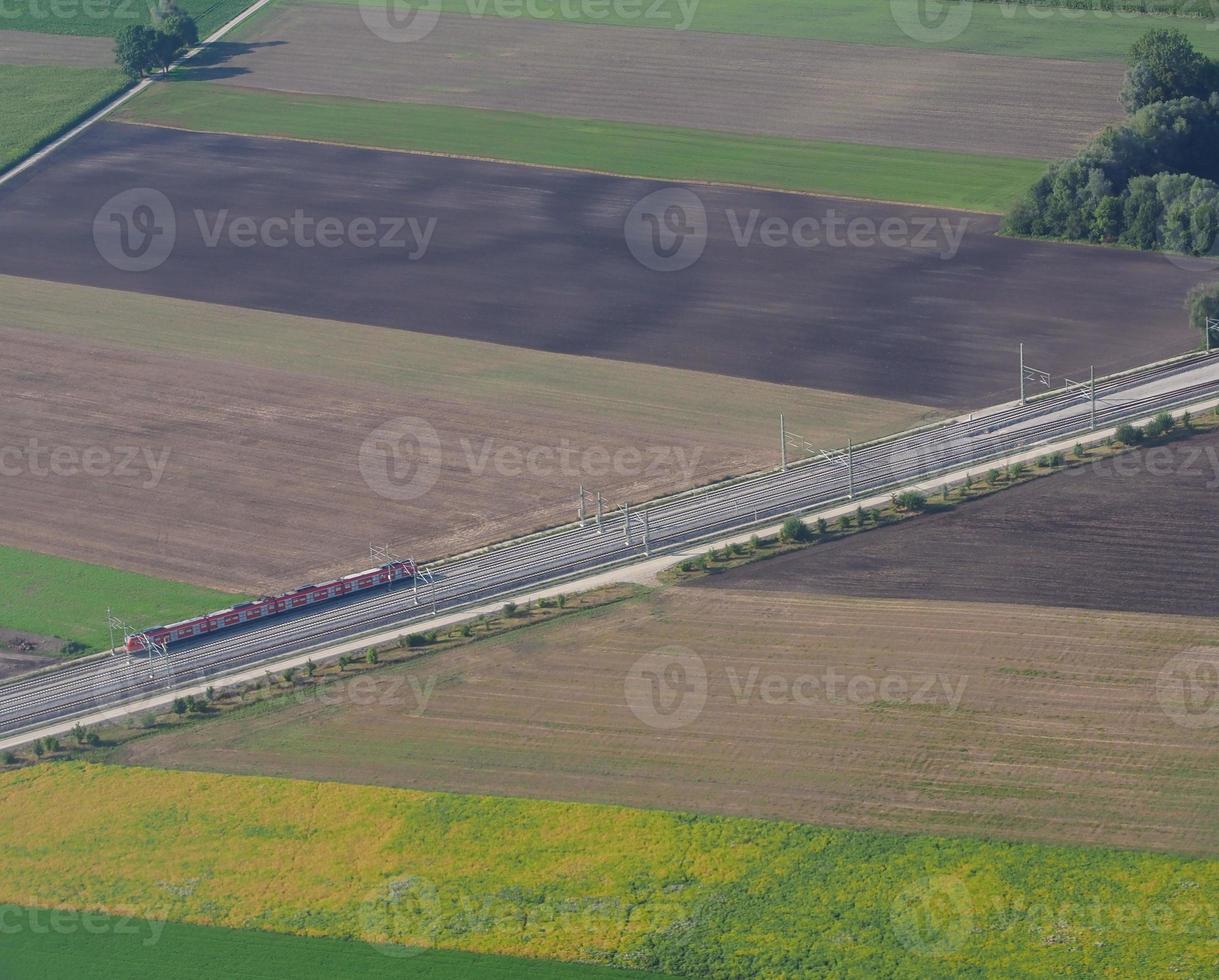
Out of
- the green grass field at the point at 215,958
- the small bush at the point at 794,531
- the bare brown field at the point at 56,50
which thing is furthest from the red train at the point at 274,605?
the bare brown field at the point at 56,50

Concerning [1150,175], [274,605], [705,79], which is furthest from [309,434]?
[705,79]

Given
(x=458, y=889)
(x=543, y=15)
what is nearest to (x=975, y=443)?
(x=458, y=889)

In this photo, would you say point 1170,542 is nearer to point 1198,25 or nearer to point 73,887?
point 73,887

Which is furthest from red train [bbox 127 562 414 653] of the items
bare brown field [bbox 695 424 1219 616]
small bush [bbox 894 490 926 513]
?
small bush [bbox 894 490 926 513]

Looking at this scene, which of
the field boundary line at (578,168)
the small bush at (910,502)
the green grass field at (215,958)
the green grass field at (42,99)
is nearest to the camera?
the green grass field at (215,958)

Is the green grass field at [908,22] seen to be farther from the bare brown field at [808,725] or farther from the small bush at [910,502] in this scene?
the bare brown field at [808,725]
